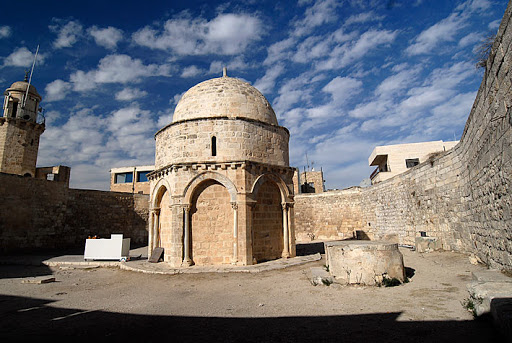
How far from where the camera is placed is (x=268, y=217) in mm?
11695

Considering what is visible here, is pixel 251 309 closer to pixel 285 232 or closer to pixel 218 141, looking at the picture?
pixel 285 232

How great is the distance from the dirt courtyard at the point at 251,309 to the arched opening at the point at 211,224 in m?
1.53

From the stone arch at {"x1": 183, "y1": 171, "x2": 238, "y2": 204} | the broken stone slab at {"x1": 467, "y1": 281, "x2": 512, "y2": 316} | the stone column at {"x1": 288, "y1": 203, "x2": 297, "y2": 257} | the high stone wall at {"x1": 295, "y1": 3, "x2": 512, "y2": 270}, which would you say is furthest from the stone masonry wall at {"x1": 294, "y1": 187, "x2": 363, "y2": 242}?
the broken stone slab at {"x1": 467, "y1": 281, "x2": 512, "y2": 316}

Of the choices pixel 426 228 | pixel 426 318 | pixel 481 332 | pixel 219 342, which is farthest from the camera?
pixel 426 228

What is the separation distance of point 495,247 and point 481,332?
3.36 metres

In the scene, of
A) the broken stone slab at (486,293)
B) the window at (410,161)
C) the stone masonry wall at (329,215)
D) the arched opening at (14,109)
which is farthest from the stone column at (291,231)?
the arched opening at (14,109)

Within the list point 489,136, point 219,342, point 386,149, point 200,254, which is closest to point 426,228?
point 489,136

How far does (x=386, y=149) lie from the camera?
2902 cm

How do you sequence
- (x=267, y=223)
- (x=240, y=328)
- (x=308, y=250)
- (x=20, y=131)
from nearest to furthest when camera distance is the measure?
(x=240, y=328) < (x=267, y=223) < (x=308, y=250) < (x=20, y=131)

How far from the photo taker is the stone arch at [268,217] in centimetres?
1112

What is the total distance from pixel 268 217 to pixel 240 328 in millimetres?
7046

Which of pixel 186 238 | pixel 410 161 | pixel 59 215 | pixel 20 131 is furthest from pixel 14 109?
pixel 410 161

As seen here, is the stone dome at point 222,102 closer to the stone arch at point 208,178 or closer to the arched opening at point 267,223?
the stone arch at point 208,178

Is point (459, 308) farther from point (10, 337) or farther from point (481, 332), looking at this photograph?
point (10, 337)
